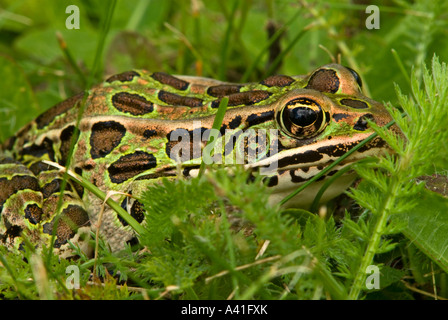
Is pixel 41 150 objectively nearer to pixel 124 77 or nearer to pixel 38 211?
pixel 38 211

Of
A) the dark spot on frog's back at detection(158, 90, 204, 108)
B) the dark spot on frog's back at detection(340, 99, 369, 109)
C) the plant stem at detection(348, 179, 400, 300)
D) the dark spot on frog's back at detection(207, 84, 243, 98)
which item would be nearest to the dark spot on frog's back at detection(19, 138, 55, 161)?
the dark spot on frog's back at detection(158, 90, 204, 108)

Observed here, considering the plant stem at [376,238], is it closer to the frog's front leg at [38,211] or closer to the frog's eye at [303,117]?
the frog's eye at [303,117]

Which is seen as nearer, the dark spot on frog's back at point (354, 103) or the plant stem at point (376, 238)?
the plant stem at point (376, 238)

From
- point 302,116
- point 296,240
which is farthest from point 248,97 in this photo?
point 296,240

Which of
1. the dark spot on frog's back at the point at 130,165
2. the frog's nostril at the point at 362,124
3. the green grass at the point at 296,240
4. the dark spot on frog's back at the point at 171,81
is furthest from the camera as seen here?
the dark spot on frog's back at the point at 171,81

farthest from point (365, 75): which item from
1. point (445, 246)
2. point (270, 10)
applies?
point (445, 246)

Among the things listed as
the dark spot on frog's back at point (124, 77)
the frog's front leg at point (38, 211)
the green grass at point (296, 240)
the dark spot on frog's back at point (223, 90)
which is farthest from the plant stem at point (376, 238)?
the dark spot on frog's back at point (124, 77)

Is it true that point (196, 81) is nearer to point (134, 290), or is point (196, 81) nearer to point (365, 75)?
point (365, 75)
